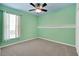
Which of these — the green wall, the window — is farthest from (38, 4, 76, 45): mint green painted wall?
the window

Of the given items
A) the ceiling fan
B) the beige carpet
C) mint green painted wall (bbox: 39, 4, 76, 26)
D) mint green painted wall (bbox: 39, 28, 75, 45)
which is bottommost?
the beige carpet

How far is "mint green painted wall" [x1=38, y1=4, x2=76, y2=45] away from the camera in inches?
76.4

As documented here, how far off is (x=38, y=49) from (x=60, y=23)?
69cm

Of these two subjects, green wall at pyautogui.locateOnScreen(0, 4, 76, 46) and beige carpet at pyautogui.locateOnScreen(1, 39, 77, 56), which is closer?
green wall at pyautogui.locateOnScreen(0, 4, 76, 46)

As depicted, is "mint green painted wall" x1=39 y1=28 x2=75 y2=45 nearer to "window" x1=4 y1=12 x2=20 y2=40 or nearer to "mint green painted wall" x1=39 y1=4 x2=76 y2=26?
"mint green painted wall" x1=39 y1=4 x2=76 y2=26

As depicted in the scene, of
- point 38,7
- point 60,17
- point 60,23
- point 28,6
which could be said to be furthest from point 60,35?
point 28,6

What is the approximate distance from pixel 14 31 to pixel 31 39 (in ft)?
1.26

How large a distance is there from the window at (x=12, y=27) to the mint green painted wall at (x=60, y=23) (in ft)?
1.42

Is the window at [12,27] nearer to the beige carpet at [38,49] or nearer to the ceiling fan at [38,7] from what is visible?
the beige carpet at [38,49]

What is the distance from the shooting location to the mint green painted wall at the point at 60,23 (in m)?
1.94

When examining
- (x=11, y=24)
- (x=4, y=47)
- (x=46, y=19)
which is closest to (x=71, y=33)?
(x=46, y=19)

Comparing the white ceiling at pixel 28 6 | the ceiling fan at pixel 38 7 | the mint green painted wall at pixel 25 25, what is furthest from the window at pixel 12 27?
the ceiling fan at pixel 38 7

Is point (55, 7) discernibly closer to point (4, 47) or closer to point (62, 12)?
point (62, 12)

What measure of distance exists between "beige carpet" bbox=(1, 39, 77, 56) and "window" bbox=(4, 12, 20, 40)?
0.73 ft
